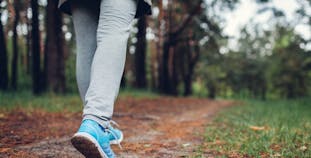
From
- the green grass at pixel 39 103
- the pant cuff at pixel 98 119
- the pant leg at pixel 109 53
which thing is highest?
the pant leg at pixel 109 53

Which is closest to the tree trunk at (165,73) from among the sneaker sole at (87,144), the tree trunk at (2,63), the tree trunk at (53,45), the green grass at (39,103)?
the tree trunk at (53,45)

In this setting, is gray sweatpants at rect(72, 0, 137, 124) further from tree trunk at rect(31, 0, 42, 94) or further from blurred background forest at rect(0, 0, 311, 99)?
tree trunk at rect(31, 0, 42, 94)

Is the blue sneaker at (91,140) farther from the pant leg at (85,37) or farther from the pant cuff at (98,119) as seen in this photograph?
the pant leg at (85,37)

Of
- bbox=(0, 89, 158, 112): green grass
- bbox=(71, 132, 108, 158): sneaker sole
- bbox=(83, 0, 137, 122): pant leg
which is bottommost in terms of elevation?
bbox=(0, 89, 158, 112): green grass

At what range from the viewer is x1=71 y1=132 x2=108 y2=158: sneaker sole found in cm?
171

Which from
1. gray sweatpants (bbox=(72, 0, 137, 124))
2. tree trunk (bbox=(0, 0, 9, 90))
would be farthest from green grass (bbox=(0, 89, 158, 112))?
gray sweatpants (bbox=(72, 0, 137, 124))

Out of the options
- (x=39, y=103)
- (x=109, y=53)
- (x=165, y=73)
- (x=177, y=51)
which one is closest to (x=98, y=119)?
(x=109, y=53)

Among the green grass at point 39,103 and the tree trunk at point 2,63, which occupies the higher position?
the tree trunk at point 2,63

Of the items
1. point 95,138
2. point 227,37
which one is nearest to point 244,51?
point 227,37

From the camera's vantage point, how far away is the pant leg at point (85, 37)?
7.30 ft

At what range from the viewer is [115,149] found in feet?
8.55

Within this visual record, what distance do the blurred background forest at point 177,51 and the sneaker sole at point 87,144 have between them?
548cm

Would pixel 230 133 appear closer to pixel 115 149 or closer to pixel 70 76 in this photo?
pixel 115 149

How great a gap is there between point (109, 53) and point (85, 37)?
0.37 m
